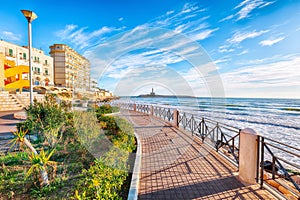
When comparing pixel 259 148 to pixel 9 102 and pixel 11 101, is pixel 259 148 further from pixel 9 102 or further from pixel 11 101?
pixel 11 101

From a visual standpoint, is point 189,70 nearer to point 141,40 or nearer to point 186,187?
point 141,40

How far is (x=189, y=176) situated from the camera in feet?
11.9

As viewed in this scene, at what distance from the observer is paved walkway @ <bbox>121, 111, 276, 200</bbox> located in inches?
117

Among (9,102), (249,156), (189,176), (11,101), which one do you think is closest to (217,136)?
(249,156)

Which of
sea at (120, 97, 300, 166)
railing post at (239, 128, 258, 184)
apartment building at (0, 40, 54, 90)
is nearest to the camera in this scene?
railing post at (239, 128, 258, 184)

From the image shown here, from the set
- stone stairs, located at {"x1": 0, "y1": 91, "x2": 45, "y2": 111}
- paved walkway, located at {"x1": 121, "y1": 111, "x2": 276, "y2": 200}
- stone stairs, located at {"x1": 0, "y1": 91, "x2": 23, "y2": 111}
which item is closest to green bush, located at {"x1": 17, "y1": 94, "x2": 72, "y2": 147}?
paved walkway, located at {"x1": 121, "y1": 111, "x2": 276, "y2": 200}

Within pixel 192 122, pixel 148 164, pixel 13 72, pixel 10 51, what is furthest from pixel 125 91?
pixel 10 51

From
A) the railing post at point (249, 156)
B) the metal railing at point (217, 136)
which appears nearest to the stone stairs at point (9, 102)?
the metal railing at point (217, 136)

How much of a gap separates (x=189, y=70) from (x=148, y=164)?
5906mm

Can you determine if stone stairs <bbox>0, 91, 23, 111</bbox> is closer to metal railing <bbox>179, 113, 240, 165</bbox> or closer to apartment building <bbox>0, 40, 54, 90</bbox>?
apartment building <bbox>0, 40, 54, 90</bbox>

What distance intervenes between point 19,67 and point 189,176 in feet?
89.4

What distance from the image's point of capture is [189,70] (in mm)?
8594

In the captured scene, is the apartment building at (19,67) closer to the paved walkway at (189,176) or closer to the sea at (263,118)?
the sea at (263,118)

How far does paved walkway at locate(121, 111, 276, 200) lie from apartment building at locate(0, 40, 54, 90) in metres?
20.7
